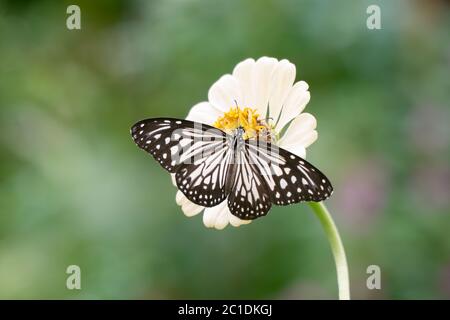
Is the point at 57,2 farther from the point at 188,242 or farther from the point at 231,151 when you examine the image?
the point at 231,151

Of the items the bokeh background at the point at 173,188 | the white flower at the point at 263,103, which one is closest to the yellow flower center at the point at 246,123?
the white flower at the point at 263,103

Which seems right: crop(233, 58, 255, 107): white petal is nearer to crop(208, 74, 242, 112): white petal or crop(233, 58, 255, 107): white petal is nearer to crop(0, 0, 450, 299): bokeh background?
crop(208, 74, 242, 112): white petal

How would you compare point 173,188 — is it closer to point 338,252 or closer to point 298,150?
point 298,150

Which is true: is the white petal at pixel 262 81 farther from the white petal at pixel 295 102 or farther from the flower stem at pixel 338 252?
the flower stem at pixel 338 252

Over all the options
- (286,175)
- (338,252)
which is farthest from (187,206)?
(338,252)

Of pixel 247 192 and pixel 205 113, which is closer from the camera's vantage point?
pixel 247 192

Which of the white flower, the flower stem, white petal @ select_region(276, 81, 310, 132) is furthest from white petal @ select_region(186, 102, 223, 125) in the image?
the flower stem
